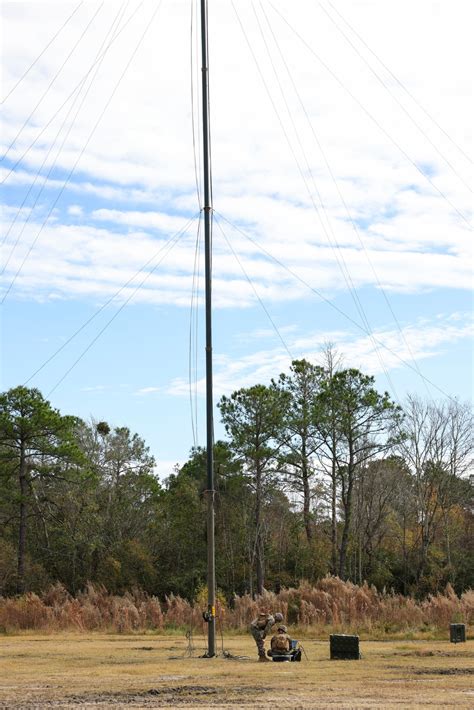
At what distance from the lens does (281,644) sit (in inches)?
777

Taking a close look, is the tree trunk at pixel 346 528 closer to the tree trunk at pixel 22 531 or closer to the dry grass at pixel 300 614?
the dry grass at pixel 300 614

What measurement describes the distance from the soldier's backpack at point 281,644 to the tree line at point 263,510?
26.1 metres

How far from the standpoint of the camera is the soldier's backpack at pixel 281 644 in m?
19.7

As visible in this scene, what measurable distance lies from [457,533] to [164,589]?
18.4 metres

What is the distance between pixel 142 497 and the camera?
60.3m

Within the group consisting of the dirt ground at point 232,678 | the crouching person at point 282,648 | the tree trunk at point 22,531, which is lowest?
the dirt ground at point 232,678

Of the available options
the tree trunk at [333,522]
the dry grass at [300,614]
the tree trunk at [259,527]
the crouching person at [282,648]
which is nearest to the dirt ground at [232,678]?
the crouching person at [282,648]

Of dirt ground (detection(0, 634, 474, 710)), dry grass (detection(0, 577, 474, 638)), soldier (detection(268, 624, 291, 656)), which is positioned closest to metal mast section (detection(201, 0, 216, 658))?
dirt ground (detection(0, 634, 474, 710))

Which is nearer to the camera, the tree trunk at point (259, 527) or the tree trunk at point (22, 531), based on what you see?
the tree trunk at point (22, 531)

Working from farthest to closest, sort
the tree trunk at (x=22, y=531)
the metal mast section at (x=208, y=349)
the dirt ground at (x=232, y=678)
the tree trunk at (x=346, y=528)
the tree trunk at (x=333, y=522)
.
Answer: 1. the tree trunk at (x=333, y=522)
2. the tree trunk at (x=346, y=528)
3. the tree trunk at (x=22, y=531)
4. the metal mast section at (x=208, y=349)
5. the dirt ground at (x=232, y=678)

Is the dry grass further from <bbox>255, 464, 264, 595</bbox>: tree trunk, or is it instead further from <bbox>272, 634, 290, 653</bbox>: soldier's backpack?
<bbox>255, 464, 264, 595</bbox>: tree trunk

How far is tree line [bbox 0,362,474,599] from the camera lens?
4997 cm

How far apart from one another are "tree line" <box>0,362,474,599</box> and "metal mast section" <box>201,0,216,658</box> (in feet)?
74.4

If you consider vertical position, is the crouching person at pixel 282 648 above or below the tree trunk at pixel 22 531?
below
